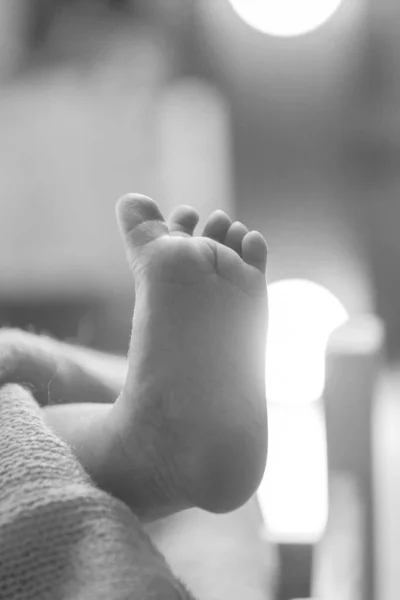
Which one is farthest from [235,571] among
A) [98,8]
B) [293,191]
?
[98,8]

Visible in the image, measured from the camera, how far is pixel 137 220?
402mm

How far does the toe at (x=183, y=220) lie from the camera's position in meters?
0.42

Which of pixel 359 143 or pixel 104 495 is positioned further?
pixel 359 143

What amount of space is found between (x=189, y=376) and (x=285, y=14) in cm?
79

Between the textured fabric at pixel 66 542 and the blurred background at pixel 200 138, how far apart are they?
0.63 m

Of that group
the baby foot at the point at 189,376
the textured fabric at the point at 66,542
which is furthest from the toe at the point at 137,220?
the textured fabric at the point at 66,542

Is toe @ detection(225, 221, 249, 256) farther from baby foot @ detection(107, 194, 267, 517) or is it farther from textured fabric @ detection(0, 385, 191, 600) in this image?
textured fabric @ detection(0, 385, 191, 600)

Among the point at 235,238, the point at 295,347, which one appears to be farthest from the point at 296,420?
the point at 235,238

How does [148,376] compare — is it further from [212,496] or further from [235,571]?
[235,571]

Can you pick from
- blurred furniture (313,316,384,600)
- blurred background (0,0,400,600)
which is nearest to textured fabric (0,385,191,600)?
blurred furniture (313,316,384,600)

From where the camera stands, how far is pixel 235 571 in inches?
23.7

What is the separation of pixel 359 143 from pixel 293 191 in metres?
0.12

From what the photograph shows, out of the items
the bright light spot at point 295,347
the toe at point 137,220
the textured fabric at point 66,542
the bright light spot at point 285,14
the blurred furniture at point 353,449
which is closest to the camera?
the textured fabric at point 66,542

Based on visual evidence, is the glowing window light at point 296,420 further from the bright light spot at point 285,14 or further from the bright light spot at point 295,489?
the bright light spot at point 285,14
